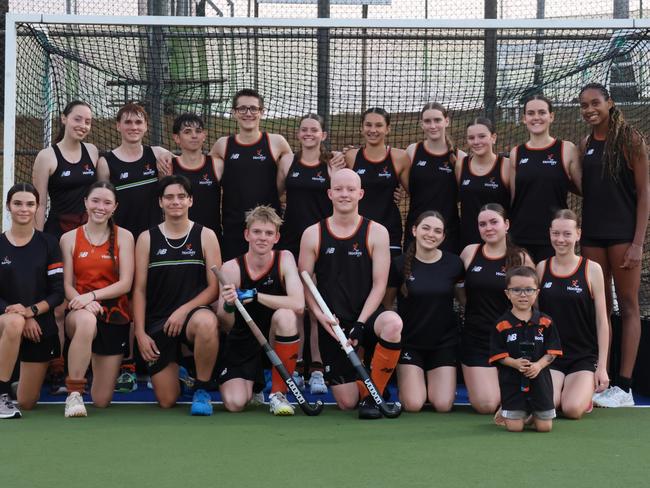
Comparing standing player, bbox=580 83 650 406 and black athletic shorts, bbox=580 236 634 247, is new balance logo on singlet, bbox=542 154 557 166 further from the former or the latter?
black athletic shorts, bbox=580 236 634 247

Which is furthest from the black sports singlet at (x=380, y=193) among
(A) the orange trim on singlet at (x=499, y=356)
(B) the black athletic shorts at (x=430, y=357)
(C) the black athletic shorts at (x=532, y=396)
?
(C) the black athletic shorts at (x=532, y=396)

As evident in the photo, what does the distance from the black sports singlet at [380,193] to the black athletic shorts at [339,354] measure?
813 millimetres

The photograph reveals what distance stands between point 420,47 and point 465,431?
4616 mm

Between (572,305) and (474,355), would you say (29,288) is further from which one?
(572,305)

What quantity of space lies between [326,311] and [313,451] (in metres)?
1.20

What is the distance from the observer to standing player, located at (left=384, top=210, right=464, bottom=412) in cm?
510

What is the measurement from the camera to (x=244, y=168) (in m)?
5.89

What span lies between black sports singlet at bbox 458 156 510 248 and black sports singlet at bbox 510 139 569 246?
4.6 inches

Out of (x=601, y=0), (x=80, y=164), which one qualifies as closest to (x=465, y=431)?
(x=80, y=164)

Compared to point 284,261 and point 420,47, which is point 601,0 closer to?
point 420,47

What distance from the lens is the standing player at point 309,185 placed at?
579 cm

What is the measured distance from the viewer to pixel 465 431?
14.4ft

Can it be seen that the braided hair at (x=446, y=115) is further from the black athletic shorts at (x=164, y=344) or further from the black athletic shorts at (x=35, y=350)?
the black athletic shorts at (x=35, y=350)

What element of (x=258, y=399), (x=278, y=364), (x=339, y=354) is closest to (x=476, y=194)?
(x=339, y=354)
